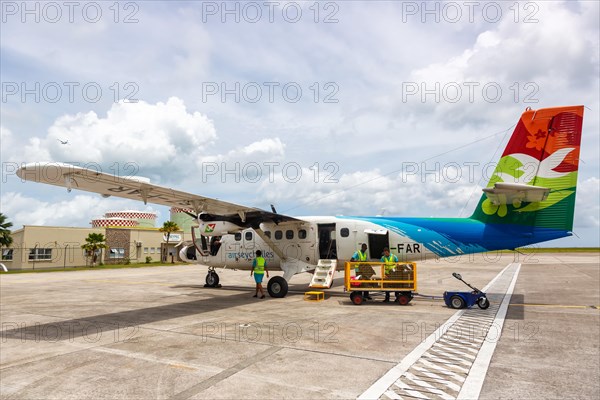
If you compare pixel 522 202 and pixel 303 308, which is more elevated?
pixel 522 202

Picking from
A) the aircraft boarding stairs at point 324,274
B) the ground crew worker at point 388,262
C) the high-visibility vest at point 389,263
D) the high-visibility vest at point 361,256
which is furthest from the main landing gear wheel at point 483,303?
the aircraft boarding stairs at point 324,274

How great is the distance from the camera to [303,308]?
13266mm

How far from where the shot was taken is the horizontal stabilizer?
39.5ft

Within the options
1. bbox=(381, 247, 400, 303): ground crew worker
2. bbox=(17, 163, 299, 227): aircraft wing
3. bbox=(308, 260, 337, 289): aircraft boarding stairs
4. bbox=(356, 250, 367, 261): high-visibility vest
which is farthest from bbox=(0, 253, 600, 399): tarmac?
bbox=(17, 163, 299, 227): aircraft wing

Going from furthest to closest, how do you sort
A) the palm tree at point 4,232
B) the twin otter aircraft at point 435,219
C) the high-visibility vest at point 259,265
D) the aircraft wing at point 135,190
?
the palm tree at point 4,232, the high-visibility vest at point 259,265, the twin otter aircraft at point 435,219, the aircraft wing at point 135,190

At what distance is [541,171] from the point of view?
42.2 ft

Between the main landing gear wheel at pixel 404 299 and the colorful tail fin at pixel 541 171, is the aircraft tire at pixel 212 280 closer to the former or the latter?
the main landing gear wheel at pixel 404 299

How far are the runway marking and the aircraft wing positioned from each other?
821cm

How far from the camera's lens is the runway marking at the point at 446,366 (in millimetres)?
5615

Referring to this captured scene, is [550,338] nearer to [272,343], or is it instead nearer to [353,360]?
[353,360]

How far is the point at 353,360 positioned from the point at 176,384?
10.3 feet

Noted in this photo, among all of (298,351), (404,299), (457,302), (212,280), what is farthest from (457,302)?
(212,280)

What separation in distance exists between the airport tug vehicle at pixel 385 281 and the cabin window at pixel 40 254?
159 ft

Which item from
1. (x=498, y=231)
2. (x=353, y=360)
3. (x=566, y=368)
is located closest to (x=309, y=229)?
(x=498, y=231)
